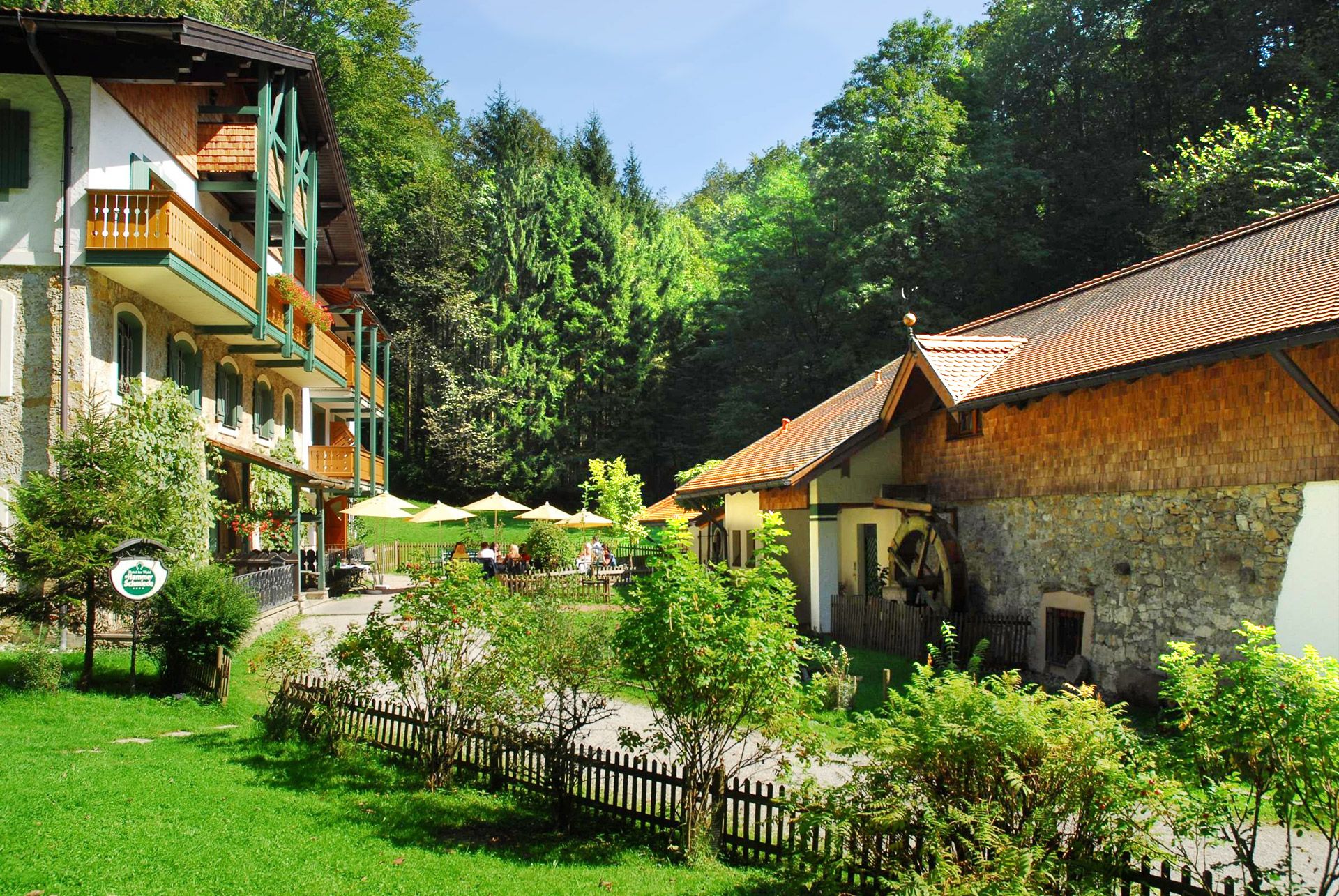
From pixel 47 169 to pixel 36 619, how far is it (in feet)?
23.3

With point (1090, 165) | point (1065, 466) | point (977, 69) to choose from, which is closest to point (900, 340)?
point (1090, 165)

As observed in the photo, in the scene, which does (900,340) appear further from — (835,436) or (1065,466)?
(1065,466)

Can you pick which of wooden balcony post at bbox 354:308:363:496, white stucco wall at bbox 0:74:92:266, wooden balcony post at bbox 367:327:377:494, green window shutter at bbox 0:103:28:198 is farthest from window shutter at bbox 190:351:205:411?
wooden balcony post at bbox 367:327:377:494

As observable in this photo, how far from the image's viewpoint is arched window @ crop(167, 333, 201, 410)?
18.1m

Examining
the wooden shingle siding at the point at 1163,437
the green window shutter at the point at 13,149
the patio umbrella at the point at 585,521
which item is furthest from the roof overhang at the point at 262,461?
the wooden shingle siding at the point at 1163,437

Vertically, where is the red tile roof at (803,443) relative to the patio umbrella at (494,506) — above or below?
above

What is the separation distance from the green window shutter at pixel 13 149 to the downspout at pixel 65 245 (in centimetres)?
59

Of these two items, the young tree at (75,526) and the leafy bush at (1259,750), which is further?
the young tree at (75,526)

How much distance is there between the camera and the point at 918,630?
Answer: 16.3 m

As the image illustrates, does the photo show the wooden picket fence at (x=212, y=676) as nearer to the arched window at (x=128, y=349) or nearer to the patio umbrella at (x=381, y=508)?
the arched window at (x=128, y=349)

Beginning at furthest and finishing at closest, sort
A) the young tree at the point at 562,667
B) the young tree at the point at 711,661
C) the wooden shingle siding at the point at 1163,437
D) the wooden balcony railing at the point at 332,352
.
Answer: the wooden balcony railing at the point at 332,352
the wooden shingle siding at the point at 1163,437
the young tree at the point at 562,667
the young tree at the point at 711,661

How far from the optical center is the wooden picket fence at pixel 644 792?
6.11 meters

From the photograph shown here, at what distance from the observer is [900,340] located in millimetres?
38719

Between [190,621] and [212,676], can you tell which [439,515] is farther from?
[212,676]
